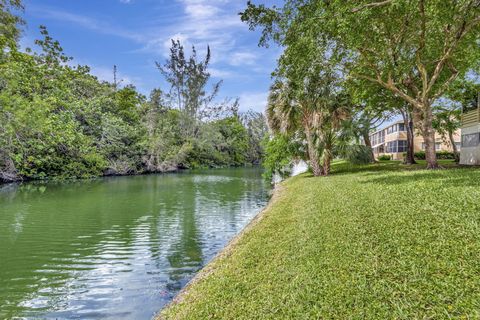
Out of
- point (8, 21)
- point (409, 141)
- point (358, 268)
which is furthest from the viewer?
point (409, 141)

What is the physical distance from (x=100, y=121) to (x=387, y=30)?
31197 millimetres

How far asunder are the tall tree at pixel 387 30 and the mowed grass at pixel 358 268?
20.8 ft

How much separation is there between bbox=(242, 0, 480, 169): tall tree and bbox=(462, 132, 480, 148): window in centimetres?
378

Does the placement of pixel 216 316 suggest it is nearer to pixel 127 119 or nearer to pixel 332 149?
pixel 332 149

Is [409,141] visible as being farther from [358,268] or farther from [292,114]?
[358,268]

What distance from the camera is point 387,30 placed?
41.6 feet

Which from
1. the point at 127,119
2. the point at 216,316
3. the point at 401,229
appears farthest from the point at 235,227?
the point at 127,119

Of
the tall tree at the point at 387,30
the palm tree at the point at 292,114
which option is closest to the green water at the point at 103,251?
the palm tree at the point at 292,114

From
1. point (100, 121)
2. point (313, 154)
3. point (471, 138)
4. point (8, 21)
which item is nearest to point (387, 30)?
point (313, 154)

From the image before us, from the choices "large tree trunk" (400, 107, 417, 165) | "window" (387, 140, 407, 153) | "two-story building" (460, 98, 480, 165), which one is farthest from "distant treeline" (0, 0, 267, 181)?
"window" (387, 140, 407, 153)

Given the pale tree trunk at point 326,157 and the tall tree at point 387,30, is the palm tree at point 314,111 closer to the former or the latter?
the pale tree trunk at point 326,157

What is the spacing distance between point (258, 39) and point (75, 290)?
11909 millimetres

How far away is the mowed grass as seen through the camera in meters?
3.69

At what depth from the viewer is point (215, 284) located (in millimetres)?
5137
